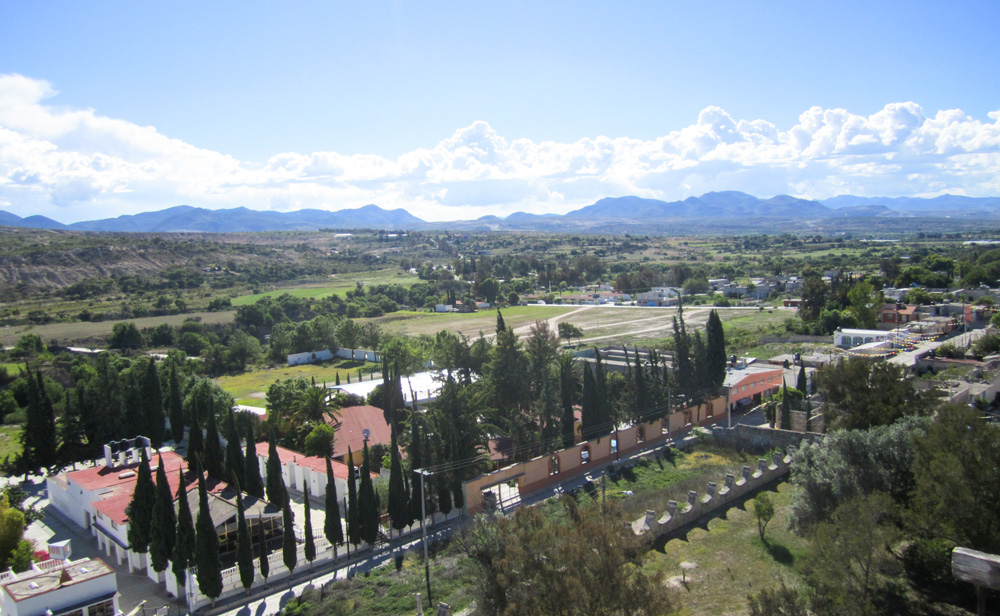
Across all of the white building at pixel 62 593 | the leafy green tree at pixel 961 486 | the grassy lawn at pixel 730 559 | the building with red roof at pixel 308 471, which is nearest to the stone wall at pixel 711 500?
the grassy lawn at pixel 730 559

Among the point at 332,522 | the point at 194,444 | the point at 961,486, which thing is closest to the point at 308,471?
the point at 194,444

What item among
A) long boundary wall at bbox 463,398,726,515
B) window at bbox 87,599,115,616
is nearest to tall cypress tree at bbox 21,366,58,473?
window at bbox 87,599,115,616

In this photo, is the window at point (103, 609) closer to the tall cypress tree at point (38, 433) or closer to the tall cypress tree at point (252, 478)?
the tall cypress tree at point (252, 478)

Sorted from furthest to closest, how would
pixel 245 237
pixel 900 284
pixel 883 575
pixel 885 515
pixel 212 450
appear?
1. pixel 245 237
2. pixel 900 284
3. pixel 212 450
4. pixel 885 515
5. pixel 883 575

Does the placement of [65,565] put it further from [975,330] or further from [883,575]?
[975,330]

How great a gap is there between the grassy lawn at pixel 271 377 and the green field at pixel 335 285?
35.8m

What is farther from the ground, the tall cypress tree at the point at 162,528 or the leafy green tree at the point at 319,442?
the tall cypress tree at the point at 162,528

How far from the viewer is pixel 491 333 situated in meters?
70.9

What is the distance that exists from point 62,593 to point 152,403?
18.1 metres

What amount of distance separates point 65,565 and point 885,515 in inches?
894

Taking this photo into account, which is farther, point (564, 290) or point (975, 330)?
point (564, 290)

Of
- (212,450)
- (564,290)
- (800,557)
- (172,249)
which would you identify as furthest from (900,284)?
(172,249)

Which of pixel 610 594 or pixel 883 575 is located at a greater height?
pixel 610 594

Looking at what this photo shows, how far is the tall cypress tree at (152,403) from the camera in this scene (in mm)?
32469
